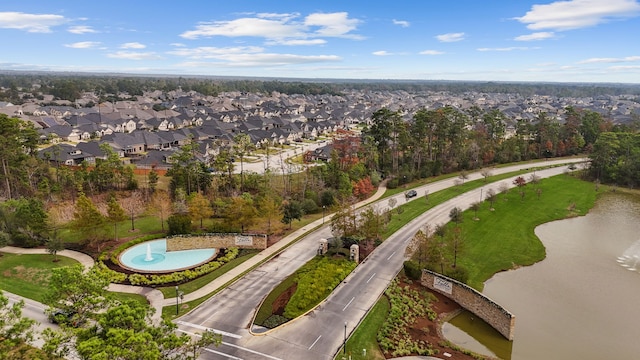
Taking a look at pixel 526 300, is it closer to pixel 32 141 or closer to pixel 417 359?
pixel 417 359

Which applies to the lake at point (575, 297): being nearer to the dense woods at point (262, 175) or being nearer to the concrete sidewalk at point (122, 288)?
the dense woods at point (262, 175)

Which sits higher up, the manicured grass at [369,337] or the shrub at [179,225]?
the shrub at [179,225]

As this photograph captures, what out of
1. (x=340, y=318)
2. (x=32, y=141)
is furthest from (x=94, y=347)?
(x=32, y=141)

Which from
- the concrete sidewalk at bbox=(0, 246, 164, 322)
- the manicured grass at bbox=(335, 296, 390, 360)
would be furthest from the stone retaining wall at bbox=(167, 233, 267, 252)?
the manicured grass at bbox=(335, 296, 390, 360)

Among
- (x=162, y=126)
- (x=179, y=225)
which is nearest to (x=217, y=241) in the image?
(x=179, y=225)

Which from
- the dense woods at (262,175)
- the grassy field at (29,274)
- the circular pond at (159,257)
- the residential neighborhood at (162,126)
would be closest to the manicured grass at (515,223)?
the dense woods at (262,175)

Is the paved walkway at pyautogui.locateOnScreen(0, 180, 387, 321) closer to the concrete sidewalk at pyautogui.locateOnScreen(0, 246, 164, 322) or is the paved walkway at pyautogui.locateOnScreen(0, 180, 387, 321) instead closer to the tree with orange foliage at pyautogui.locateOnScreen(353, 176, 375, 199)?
the concrete sidewalk at pyautogui.locateOnScreen(0, 246, 164, 322)
